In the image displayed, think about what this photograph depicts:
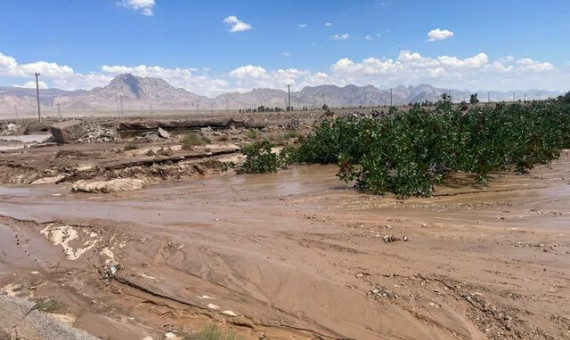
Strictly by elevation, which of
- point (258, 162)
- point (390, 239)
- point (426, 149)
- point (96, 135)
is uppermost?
point (426, 149)

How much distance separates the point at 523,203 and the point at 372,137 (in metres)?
5.28

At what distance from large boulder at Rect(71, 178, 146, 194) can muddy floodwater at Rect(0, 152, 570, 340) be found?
2400mm

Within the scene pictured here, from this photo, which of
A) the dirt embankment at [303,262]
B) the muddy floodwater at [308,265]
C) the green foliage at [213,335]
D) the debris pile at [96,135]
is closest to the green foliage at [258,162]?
the dirt embankment at [303,262]

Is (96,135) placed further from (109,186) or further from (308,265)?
(308,265)

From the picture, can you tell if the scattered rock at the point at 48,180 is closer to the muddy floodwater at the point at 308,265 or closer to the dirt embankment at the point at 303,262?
the dirt embankment at the point at 303,262

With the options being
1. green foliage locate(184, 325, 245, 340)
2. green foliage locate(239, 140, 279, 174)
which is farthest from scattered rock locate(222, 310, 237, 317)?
green foliage locate(239, 140, 279, 174)

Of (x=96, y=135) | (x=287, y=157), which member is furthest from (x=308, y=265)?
(x=96, y=135)

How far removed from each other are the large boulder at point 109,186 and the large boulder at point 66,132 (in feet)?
54.8

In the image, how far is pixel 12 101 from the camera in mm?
187500

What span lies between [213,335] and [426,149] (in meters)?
9.74

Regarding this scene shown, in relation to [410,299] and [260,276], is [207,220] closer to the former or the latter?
[260,276]

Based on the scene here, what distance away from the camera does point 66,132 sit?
3002cm

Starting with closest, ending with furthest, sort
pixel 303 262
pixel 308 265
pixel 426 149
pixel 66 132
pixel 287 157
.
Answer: pixel 308 265
pixel 303 262
pixel 426 149
pixel 287 157
pixel 66 132

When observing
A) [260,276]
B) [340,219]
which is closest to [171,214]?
[340,219]
